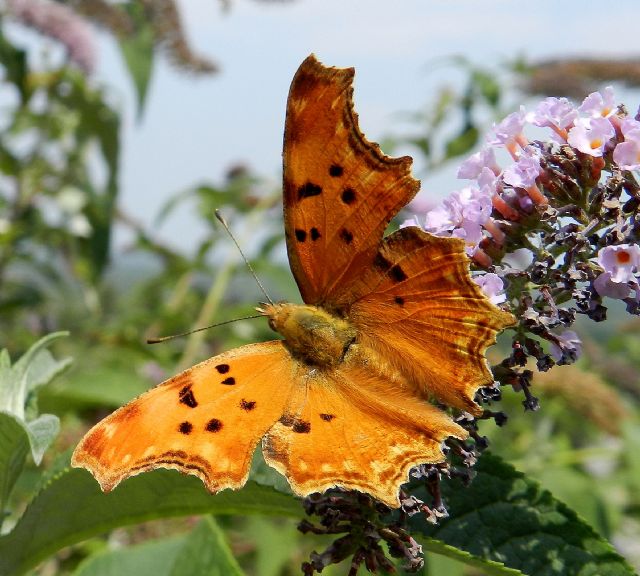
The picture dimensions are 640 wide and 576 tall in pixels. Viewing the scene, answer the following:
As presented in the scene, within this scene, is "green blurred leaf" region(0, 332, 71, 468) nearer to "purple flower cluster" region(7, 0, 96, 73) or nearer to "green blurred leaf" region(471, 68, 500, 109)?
"green blurred leaf" region(471, 68, 500, 109)

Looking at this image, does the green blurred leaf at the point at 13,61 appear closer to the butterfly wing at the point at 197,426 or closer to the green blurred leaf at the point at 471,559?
the butterfly wing at the point at 197,426

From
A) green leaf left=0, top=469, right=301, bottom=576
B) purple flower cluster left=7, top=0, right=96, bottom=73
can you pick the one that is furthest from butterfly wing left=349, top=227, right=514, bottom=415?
purple flower cluster left=7, top=0, right=96, bottom=73

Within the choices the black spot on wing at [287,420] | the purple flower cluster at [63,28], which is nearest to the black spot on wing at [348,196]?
the black spot on wing at [287,420]

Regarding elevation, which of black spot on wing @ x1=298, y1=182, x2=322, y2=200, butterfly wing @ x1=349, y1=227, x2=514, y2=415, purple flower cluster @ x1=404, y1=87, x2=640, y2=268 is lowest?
butterfly wing @ x1=349, y1=227, x2=514, y2=415

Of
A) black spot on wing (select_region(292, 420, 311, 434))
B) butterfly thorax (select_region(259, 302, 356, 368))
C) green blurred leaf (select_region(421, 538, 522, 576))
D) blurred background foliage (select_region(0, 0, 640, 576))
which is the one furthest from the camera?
blurred background foliage (select_region(0, 0, 640, 576))

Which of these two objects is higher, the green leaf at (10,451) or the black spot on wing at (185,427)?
the black spot on wing at (185,427)

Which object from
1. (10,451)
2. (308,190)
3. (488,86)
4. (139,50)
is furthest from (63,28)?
(10,451)
